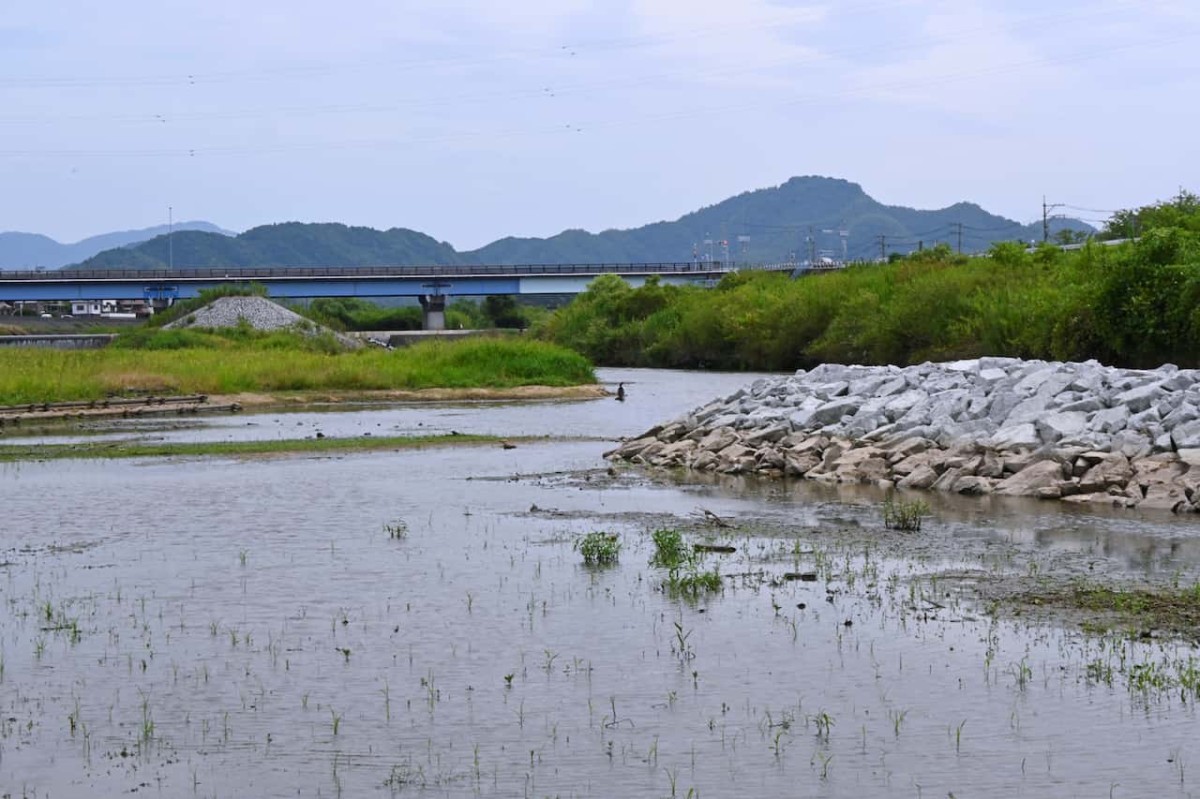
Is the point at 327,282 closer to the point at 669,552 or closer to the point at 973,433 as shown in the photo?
the point at 973,433

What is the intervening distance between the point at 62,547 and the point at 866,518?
11.5 meters

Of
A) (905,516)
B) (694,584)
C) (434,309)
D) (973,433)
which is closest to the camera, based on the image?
(694,584)

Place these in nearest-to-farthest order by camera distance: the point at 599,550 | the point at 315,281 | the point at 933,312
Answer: the point at 599,550 < the point at 933,312 < the point at 315,281

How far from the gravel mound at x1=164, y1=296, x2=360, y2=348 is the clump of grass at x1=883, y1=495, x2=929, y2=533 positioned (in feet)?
209

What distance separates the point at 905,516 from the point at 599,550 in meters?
5.09

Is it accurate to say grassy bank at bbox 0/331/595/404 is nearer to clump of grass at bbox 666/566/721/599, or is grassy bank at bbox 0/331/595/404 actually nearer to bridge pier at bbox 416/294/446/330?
clump of grass at bbox 666/566/721/599

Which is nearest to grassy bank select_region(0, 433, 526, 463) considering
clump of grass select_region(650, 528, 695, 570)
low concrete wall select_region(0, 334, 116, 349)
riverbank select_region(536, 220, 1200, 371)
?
clump of grass select_region(650, 528, 695, 570)

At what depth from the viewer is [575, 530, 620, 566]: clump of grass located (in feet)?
60.4

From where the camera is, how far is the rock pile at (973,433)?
2416 centimetres

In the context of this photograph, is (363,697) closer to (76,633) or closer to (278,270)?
(76,633)

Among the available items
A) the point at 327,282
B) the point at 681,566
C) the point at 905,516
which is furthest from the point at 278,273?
the point at 681,566

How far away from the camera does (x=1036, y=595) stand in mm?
15844

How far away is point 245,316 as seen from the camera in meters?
89.4

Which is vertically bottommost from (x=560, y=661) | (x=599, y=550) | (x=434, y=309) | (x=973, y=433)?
(x=560, y=661)
